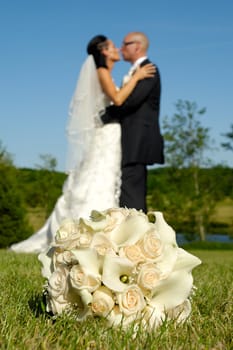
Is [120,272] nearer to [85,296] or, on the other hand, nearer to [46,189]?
[85,296]

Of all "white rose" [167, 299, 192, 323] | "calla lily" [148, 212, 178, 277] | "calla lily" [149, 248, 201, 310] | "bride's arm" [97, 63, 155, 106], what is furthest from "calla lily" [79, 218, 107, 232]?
"bride's arm" [97, 63, 155, 106]

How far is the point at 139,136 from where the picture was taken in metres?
9.77

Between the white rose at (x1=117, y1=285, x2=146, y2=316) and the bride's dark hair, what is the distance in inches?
309

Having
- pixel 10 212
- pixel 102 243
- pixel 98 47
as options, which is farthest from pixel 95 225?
pixel 10 212

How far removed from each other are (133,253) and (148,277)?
0.12 m

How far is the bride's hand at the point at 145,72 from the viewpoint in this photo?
9.53 m

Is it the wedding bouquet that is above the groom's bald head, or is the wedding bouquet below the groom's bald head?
below

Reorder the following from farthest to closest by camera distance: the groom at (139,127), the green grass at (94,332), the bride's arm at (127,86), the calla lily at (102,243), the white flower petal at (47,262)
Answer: the groom at (139,127) < the bride's arm at (127,86) < the white flower petal at (47,262) < the calla lily at (102,243) < the green grass at (94,332)

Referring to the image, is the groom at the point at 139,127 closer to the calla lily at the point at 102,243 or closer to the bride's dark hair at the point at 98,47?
the bride's dark hair at the point at 98,47

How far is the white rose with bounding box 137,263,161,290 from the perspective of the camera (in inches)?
105

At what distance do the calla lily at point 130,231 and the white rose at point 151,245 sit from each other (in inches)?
1.0

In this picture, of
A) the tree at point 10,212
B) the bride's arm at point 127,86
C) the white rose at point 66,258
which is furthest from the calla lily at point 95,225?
the tree at point 10,212

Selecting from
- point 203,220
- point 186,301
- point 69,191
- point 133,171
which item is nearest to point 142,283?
point 186,301

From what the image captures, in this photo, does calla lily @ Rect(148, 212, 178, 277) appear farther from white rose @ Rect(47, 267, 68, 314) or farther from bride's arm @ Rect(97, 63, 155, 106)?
bride's arm @ Rect(97, 63, 155, 106)
